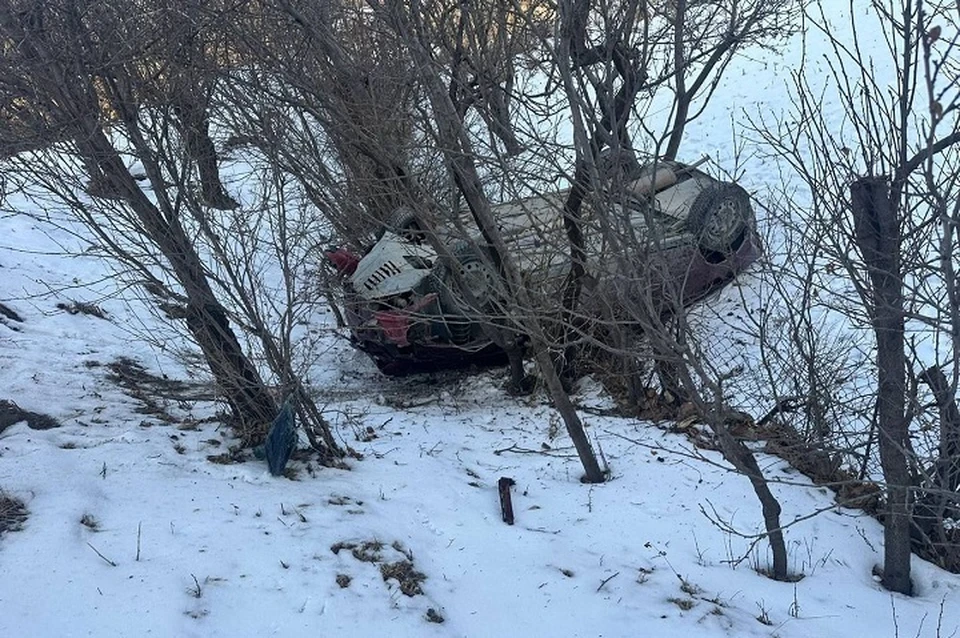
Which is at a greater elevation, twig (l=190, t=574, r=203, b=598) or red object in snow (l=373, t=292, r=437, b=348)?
red object in snow (l=373, t=292, r=437, b=348)

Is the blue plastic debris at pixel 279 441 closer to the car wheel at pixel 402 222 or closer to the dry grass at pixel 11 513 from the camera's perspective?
the dry grass at pixel 11 513

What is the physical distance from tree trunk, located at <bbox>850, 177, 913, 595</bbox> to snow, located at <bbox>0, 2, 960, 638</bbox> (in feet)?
0.89

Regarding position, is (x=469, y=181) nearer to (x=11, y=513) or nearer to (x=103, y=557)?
(x=103, y=557)

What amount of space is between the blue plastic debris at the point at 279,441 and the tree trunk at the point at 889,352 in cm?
339

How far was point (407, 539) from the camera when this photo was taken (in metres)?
4.71

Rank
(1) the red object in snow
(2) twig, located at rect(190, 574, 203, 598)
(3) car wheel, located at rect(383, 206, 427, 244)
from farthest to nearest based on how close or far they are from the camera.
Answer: (3) car wheel, located at rect(383, 206, 427, 244)
(1) the red object in snow
(2) twig, located at rect(190, 574, 203, 598)

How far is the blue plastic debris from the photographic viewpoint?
5.30m

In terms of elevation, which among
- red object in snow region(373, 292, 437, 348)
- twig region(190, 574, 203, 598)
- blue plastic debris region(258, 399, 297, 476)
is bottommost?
twig region(190, 574, 203, 598)

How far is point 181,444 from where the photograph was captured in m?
5.57

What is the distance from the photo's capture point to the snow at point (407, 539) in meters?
3.88

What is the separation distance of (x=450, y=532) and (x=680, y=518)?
1.46 meters

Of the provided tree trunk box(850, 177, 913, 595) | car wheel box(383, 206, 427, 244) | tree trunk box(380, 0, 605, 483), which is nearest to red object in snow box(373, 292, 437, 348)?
car wheel box(383, 206, 427, 244)

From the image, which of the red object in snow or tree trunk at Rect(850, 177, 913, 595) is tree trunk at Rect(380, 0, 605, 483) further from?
tree trunk at Rect(850, 177, 913, 595)

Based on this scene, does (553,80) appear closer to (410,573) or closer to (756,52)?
(410,573)
